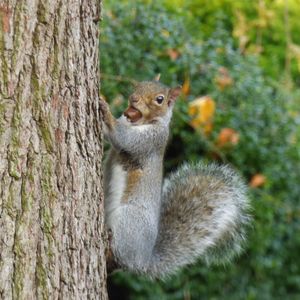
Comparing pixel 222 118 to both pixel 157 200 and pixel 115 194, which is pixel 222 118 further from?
pixel 115 194

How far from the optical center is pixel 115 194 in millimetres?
3145

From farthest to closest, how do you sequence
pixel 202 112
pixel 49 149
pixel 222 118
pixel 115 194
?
pixel 222 118, pixel 202 112, pixel 115 194, pixel 49 149

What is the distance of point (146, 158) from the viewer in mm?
3197

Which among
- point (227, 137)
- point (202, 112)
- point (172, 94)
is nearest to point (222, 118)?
point (227, 137)

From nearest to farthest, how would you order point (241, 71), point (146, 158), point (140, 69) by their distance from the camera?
point (146, 158), point (140, 69), point (241, 71)

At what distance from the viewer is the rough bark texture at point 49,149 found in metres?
2.27

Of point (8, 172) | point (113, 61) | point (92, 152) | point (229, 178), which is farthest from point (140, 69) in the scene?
point (8, 172)

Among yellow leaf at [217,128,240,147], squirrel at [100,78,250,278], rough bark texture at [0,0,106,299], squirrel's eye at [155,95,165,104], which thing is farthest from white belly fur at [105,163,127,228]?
yellow leaf at [217,128,240,147]

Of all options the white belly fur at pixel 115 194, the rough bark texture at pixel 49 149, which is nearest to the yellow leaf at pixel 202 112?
the white belly fur at pixel 115 194

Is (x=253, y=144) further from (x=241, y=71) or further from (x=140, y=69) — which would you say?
(x=140, y=69)

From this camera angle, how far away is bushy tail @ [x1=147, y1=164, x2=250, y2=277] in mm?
3316

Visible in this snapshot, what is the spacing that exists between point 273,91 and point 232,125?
529 mm

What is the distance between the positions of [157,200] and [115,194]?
187 mm

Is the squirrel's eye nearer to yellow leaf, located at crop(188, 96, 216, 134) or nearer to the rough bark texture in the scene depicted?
the rough bark texture
